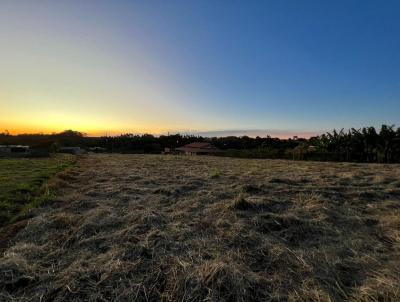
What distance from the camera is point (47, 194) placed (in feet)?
27.6

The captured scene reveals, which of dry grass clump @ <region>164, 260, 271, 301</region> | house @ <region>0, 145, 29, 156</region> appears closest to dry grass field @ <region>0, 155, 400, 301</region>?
dry grass clump @ <region>164, 260, 271, 301</region>

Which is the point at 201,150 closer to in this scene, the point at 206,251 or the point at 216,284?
the point at 206,251

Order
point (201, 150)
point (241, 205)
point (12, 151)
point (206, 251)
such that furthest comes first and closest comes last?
1. point (201, 150)
2. point (12, 151)
3. point (241, 205)
4. point (206, 251)

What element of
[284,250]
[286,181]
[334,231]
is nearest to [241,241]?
[284,250]

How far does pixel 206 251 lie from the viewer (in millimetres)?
4320

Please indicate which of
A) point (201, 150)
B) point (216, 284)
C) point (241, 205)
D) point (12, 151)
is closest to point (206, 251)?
point (216, 284)

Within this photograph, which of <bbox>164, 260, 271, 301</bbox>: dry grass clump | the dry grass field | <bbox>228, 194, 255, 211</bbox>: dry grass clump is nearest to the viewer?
<bbox>164, 260, 271, 301</bbox>: dry grass clump

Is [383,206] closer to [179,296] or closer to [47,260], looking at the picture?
[179,296]

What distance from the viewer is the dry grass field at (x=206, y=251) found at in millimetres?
3316

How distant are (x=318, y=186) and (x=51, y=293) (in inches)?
330

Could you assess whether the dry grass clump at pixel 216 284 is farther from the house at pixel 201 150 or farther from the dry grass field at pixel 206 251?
the house at pixel 201 150

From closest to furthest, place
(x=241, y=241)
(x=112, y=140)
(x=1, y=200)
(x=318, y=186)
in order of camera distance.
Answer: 1. (x=241, y=241)
2. (x=1, y=200)
3. (x=318, y=186)
4. (x=112, y=140)

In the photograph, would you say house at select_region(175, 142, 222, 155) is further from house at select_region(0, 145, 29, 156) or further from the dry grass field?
the dry grass field

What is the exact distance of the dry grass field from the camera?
3.32 meters
